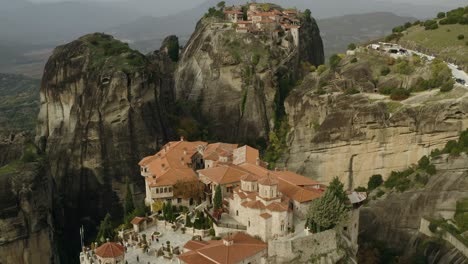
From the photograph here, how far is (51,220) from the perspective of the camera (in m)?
47.9

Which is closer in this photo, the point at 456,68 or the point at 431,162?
the point at 431,162

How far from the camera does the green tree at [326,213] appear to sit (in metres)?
33.8

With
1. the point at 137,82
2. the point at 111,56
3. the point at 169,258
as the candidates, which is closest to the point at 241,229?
the point at 169,258

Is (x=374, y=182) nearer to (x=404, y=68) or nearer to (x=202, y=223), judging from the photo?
(x=404, y=68)

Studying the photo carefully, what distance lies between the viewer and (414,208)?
Answer: 42.7 m

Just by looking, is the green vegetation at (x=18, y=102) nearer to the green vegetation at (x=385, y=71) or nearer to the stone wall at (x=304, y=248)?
the green vegetation at (x=385, y=71)

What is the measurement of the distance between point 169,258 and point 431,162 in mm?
24718

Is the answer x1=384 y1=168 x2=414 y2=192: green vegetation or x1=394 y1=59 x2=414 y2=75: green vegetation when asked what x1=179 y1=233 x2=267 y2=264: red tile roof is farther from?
x1=394 y1=59 x2=414 y2=75: green vegetation

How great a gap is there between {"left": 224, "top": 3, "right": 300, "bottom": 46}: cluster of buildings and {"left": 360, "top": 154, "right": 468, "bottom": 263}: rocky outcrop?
Answer: 38.9m

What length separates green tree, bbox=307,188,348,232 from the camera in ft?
111

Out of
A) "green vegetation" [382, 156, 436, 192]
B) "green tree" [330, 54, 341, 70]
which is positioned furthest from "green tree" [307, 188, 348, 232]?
"green tree" [330, 54, 341, 70]

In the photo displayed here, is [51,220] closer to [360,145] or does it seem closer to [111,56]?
[111,56]

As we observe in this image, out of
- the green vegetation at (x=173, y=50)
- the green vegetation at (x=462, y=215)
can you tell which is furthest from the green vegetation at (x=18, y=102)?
the green vegetation at (x=462, y=215)

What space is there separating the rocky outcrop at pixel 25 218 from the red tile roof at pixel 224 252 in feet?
59.3
